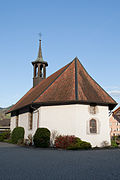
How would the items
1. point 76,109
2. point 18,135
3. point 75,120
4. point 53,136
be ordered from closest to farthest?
point 75,120
point 76,109
point 53,136
point 18,135

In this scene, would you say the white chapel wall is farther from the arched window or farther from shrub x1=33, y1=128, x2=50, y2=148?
shrub x1=33, y1=128, x2=50, y2=148

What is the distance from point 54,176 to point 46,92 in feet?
43.1

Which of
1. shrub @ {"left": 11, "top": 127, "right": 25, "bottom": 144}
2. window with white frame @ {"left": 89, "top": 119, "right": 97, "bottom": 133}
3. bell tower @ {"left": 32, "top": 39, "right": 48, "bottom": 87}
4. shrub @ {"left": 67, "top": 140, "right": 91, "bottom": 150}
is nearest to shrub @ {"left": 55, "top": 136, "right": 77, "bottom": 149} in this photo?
shrub @ {"left": 67, "top": 140, "right": 91, "bottom": 150}

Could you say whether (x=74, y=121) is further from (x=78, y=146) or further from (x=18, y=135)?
(x=18, y=135)

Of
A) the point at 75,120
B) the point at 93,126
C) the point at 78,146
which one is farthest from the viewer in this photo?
the point at 93,126

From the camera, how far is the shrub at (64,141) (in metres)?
14.6

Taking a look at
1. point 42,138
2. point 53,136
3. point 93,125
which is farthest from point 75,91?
point 42,138

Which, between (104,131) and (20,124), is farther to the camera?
(20,124)

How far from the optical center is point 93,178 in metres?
5.52

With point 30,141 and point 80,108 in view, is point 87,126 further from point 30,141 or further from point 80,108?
point 30,141

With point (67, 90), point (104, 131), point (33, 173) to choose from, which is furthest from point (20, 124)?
point (33, 173)

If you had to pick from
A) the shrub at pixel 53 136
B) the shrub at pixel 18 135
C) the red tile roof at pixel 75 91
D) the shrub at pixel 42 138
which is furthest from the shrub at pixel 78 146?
the shrub at pixel 18 135

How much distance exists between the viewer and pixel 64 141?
14.8 metres

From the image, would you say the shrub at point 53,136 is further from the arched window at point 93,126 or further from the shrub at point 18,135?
the shrub at point 18,135
